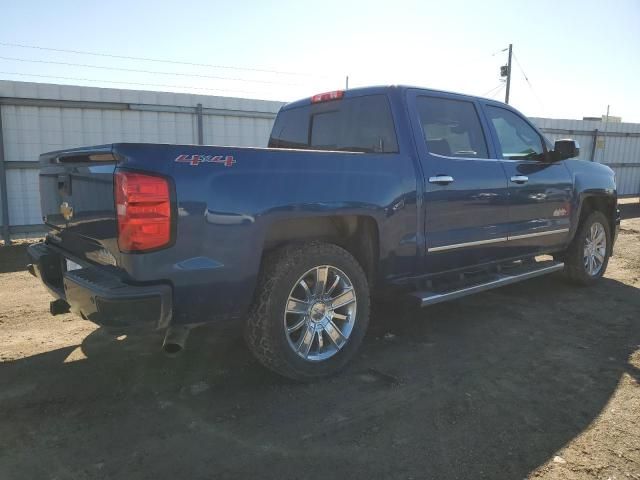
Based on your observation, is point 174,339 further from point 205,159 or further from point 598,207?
point 598,207

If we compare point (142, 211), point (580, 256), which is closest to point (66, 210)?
point (142, 211)

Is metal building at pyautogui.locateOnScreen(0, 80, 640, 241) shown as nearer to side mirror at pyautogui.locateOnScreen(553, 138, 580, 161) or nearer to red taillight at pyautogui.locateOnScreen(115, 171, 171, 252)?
side mirror at pyautogui.locateOnScreen(553, 138, 580, 161)

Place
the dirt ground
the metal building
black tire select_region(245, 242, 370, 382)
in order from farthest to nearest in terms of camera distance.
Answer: the metal building < black tire select_region(245, 242, 370, 382) < the dirt ground

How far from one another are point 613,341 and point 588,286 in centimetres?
197

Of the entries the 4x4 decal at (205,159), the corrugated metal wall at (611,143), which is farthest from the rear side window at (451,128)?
the corrugated metal wall at (611,143)

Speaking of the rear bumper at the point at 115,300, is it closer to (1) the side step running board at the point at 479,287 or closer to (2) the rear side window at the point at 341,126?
(1) the side step running board at the point at 479,287

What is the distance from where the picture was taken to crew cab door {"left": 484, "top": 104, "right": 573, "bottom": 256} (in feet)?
14.9

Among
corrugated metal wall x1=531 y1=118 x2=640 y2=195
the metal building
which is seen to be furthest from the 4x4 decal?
corrugated metal wall x1=531 y1=118 x2=640 y2=195

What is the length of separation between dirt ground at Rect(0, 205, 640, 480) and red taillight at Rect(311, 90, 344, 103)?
2.03 m

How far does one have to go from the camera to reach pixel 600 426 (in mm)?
2701

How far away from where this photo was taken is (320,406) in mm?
2920

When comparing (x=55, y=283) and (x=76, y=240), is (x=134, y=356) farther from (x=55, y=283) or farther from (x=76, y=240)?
(x=76, y=240)

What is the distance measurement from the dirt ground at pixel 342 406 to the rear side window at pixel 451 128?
1551 mm

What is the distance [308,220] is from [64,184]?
1561mm
